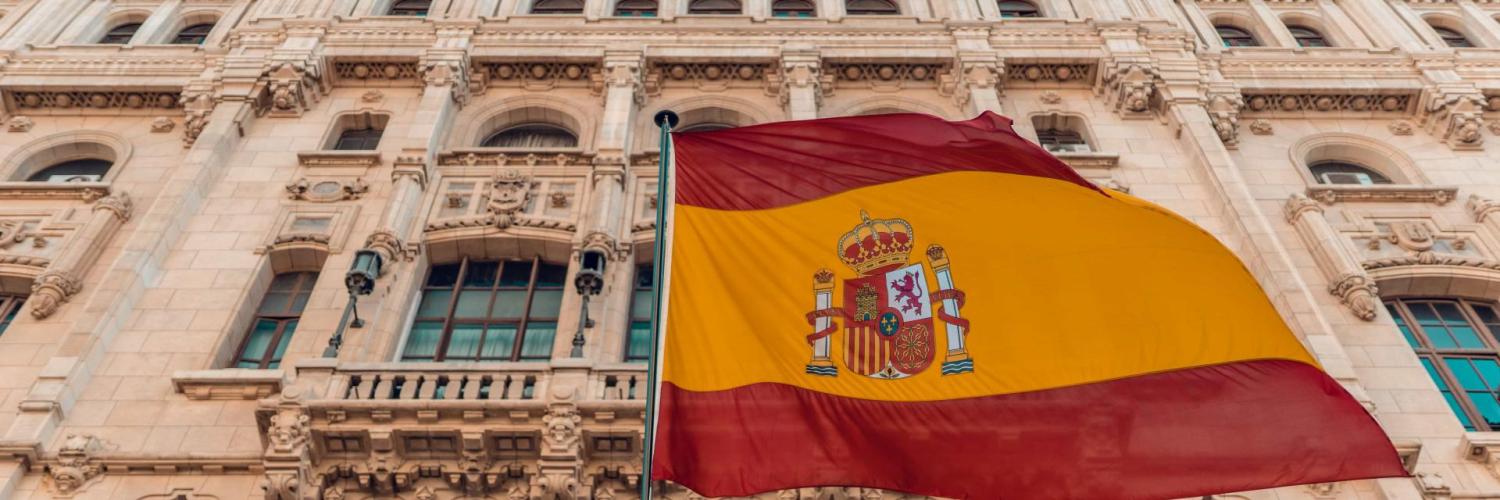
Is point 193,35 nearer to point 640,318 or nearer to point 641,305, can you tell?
point 641,305

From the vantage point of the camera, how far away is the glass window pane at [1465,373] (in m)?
17.3

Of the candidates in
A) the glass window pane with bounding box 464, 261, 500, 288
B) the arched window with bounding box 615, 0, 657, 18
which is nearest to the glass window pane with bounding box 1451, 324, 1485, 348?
the glass window pane with bounding box 464, 261, 500, 288

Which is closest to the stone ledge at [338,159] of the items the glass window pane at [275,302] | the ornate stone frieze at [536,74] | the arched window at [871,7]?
the glass window pane at [275,302]

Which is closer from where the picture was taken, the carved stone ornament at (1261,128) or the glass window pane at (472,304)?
the glass window pane at (472,304)

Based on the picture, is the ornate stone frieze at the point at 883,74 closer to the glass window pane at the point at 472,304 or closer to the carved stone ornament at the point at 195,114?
the glass window pane at the point at 472,304

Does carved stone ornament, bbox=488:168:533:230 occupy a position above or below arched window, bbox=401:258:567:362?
above

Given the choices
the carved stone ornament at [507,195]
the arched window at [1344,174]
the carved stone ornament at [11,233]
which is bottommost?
the carved stone ornament at [11,233]

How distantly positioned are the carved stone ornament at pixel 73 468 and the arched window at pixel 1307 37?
26748 mm

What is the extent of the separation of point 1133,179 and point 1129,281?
8.00 metres

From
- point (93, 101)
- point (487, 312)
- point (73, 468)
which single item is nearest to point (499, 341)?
point (487, 312)

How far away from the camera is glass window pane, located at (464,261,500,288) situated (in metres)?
18.9

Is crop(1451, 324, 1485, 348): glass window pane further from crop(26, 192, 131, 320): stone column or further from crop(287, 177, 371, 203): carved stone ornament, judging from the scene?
crop(26, 192, 131, 320): stone column

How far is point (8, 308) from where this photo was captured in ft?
61.3

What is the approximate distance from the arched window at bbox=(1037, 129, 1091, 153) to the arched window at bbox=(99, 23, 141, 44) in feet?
70.7
